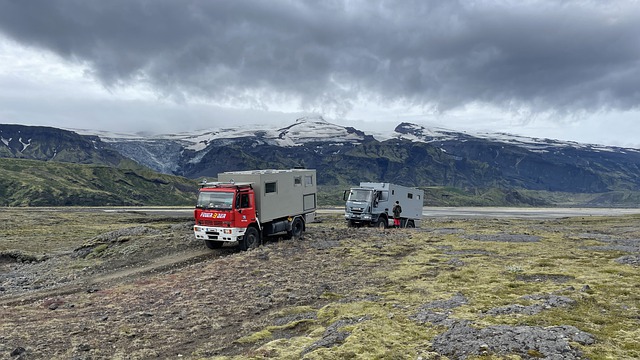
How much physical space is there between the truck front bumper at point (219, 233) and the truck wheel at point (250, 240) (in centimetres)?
49

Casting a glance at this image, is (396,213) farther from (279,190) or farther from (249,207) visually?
(249,207)

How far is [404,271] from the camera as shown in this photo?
20.2 m

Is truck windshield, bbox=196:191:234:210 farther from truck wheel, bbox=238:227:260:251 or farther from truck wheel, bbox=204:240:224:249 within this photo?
truck wheel, bbox=204:240:224:249

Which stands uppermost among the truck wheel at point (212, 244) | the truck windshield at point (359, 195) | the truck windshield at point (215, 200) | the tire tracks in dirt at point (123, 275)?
the truck windshield at point (215, 200)

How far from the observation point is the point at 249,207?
27.4 m

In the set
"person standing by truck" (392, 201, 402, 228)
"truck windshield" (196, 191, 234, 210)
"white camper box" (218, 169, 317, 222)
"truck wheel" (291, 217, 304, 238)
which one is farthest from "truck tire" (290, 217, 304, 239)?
"person standing by truck" (392, 201, 402, 228)

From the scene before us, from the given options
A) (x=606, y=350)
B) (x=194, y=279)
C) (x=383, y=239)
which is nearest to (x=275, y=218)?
(x=383, y=239)

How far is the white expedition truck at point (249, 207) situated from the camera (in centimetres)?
2647

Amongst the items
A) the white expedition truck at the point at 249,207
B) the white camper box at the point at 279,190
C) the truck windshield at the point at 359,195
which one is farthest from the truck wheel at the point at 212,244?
the truck windshield at the point at 359,195

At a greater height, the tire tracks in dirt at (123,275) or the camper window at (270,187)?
the camper window at (270,187)

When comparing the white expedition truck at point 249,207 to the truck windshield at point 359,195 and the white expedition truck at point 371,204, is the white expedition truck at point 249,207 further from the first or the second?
the truck windshield at point 359,195

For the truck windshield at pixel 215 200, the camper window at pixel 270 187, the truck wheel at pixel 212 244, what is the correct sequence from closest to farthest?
1. the truck windshield at pixel 215 200
2. the truck wheel at pixel 212 244
3. the camper window at pixel 270 187

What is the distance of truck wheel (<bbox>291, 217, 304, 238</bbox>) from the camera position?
3268 cm

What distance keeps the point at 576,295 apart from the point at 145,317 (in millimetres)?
14819
